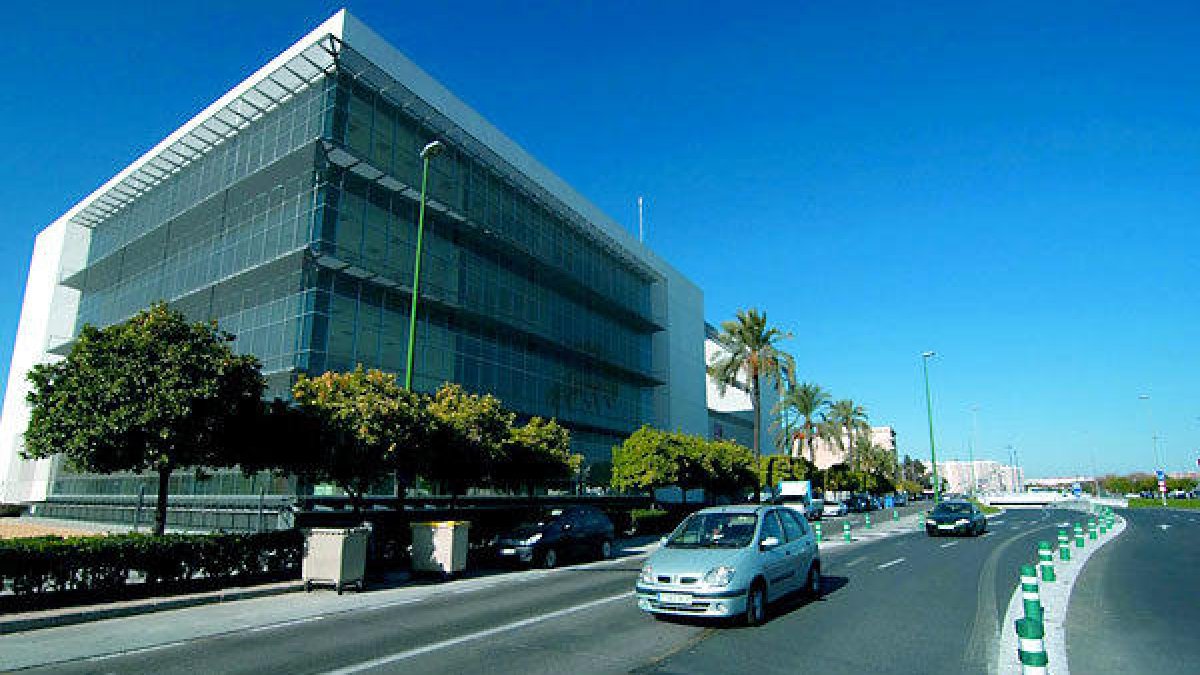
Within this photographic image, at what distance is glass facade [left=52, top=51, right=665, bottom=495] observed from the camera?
95.3 ft

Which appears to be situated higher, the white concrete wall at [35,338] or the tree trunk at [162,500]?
the white concrete wall at [35,338]

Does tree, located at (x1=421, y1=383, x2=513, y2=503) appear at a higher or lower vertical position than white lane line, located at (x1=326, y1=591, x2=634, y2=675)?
higher

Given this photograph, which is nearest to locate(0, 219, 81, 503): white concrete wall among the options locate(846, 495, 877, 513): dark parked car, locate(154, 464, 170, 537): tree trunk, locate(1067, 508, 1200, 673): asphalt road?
locate(154, 464, 170, 537): tree trunk

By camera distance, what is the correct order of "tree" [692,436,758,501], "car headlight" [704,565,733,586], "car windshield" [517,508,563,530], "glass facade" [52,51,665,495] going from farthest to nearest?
"tree" [692,436,758,501] < "glass facade" [52,51,665,495] < "car windshield" [517,508,563,530] < "car headlight" [704,565,733,586]

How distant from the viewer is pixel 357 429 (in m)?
16.5

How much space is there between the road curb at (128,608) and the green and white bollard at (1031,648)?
40.2 feet

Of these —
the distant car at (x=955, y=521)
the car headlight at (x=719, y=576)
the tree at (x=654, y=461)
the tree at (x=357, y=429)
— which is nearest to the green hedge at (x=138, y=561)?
the tree at (x=357, y=429)

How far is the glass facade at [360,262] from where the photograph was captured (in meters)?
29.1

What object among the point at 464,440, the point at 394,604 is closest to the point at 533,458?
the point at 464,440

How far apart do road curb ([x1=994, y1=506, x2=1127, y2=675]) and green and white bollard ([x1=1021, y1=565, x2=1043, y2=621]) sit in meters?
0.73

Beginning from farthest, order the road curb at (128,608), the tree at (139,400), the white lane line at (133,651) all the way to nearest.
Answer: the tree at (139,400)
the road curb at (128,608)
the white lane line at (133,651)

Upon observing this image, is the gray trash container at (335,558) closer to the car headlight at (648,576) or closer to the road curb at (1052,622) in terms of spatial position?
the car headlight at (648,576)

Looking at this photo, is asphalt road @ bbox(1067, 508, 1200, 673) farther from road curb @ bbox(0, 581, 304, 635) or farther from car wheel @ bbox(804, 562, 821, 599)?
road curb @ bbox(0, 581, 304, 635)

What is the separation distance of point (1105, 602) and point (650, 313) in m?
45.3
